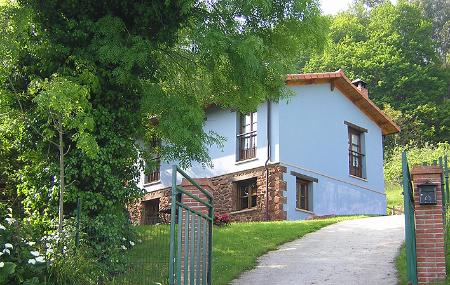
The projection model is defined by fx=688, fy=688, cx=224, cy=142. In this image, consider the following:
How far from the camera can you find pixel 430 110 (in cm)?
4078

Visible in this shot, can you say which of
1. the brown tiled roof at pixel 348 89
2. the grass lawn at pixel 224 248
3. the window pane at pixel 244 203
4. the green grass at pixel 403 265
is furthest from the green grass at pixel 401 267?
the brown tiled roof at pixel 348 89

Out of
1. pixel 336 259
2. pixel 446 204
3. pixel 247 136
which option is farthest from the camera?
pixel 247 136

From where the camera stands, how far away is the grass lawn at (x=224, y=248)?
10797mm

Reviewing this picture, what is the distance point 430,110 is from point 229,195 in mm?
20719

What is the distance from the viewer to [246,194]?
79.5 ft

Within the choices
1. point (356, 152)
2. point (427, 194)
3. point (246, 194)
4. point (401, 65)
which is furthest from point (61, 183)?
point (401, 65)

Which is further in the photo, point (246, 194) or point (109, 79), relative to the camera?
point (246, 194)

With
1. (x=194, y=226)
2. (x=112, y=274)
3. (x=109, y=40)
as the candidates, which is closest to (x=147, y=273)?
(x=112, y=274)

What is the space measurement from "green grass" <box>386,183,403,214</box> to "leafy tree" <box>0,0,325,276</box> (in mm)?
19988

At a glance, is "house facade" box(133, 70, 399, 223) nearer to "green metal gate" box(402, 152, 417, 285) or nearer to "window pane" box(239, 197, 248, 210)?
"window pane" box(239, 197, 248, 210)

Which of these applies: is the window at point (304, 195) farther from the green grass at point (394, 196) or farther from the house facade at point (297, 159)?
the green grass at point (394, 196)

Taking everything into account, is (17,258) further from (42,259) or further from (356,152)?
(356,152)

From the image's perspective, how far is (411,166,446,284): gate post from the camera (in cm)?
948

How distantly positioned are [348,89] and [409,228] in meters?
17.7
